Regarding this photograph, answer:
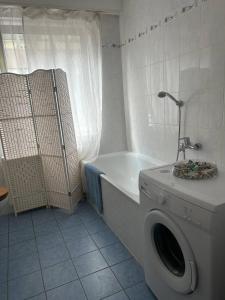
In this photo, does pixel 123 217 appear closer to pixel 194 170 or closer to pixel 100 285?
pixel 100 285

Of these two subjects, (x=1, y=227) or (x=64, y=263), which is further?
(x=1, y=227)

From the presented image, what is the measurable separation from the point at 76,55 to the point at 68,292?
2.50 metres

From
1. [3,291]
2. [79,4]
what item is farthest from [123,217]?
[79,4]

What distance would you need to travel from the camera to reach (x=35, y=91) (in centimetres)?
249

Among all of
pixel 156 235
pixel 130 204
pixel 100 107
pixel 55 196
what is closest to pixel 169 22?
pixel 100 107

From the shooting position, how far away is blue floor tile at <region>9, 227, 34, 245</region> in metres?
2.29

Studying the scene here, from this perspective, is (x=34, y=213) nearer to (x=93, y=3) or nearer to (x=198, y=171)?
(x=198, y=171)

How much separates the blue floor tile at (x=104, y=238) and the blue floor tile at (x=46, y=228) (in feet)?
1.55

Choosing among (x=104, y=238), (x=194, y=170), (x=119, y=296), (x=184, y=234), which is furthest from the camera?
(x=104, y=238)

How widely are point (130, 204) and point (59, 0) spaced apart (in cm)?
239

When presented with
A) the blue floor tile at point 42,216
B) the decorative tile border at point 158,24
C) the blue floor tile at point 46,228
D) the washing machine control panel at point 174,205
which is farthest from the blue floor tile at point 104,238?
the decorative tile border at point 158,24

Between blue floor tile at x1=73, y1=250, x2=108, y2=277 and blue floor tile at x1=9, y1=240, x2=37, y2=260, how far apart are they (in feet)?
1.56

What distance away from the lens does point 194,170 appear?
1.30 metres

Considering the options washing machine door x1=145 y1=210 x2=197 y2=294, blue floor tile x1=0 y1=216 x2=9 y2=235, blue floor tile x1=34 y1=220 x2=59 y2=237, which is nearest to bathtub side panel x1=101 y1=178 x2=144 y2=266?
washing machine door x1=145 y1=210 x2=197 y2=294
